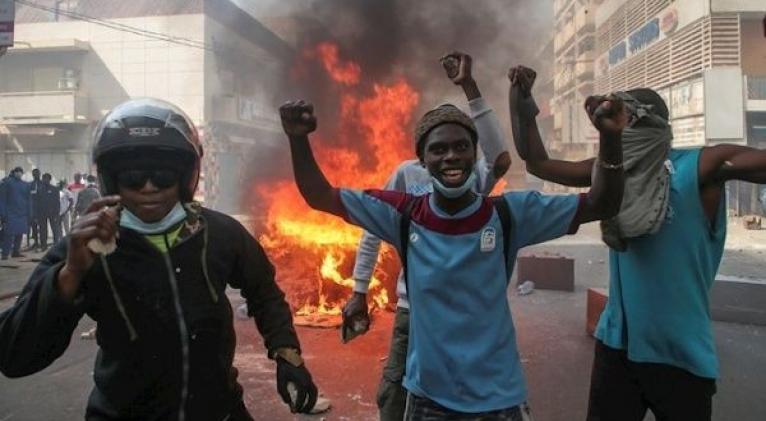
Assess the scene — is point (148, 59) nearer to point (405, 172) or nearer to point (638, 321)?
point (405, 172)

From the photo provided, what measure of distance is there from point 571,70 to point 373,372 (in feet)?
117

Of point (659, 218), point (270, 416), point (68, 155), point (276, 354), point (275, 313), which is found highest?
point (68, 155)

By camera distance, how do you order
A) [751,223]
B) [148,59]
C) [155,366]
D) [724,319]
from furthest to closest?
[148,59] < [751,223] < [724,319] < [155,366]

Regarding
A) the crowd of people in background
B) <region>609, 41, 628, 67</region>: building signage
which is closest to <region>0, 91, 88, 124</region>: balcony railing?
the crowd of people in background

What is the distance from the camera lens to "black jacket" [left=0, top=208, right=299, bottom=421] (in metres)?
1.54

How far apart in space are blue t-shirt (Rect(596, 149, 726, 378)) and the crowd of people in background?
10618mm

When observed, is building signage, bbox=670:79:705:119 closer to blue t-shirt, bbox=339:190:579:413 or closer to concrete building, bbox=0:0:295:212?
concrete building, bbox=0:0:295:212

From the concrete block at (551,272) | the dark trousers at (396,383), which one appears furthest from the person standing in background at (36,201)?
the dark trousers at (396,383)

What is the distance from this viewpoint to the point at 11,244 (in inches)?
470

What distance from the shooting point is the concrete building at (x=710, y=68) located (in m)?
18.9

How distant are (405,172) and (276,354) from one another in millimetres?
1578

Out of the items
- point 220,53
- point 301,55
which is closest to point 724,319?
point 301,55

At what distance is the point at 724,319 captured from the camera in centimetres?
616

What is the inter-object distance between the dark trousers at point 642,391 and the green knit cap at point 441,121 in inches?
44.7
